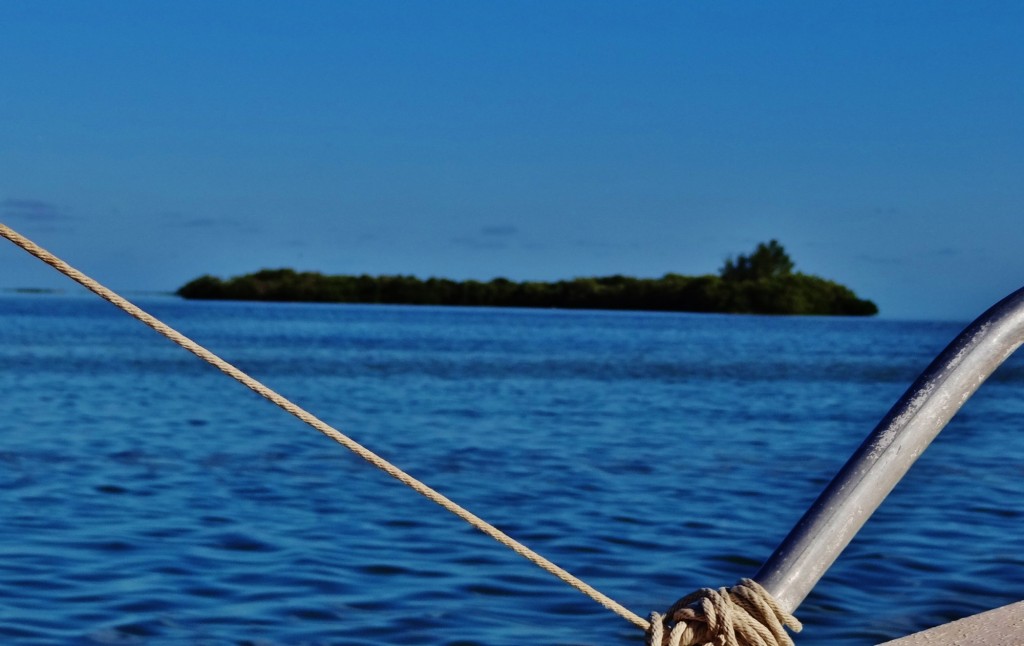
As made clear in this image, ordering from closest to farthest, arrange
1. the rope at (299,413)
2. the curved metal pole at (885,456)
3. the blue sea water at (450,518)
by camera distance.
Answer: the curved metal pole at (885,456)
the rope at (299,413)
the blue sea water at (450,518)

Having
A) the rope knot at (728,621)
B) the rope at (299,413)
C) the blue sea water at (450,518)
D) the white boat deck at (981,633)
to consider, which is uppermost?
the rope at (299,413)

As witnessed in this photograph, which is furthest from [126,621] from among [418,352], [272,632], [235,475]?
[418,352]

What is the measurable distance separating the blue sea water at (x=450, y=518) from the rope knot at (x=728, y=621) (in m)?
3.70

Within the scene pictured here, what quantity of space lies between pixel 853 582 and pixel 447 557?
2.51 m

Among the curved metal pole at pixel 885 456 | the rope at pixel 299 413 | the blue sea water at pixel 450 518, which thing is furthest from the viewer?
the blue sea water at pixel 450 518

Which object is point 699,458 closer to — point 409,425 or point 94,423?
point 409,425

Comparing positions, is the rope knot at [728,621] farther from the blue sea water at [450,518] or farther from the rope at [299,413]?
the blue sea water at [450,518]

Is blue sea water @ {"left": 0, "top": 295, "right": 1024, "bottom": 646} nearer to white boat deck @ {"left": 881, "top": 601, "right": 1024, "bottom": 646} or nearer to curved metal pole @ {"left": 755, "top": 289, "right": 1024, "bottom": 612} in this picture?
white boat deck @ {"left": 881, "top": 601, "right": 1024, "bottom": 646}

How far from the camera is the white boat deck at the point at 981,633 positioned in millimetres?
2105

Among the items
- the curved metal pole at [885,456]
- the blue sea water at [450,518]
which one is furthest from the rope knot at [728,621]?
the blue sea water at [450,518]

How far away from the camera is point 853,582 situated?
6.52 meters

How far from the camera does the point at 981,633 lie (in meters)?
2.16

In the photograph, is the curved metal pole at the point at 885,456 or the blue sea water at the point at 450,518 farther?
the blue sea water at the point at 450,518

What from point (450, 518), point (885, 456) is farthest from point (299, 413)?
point (450, 518)
